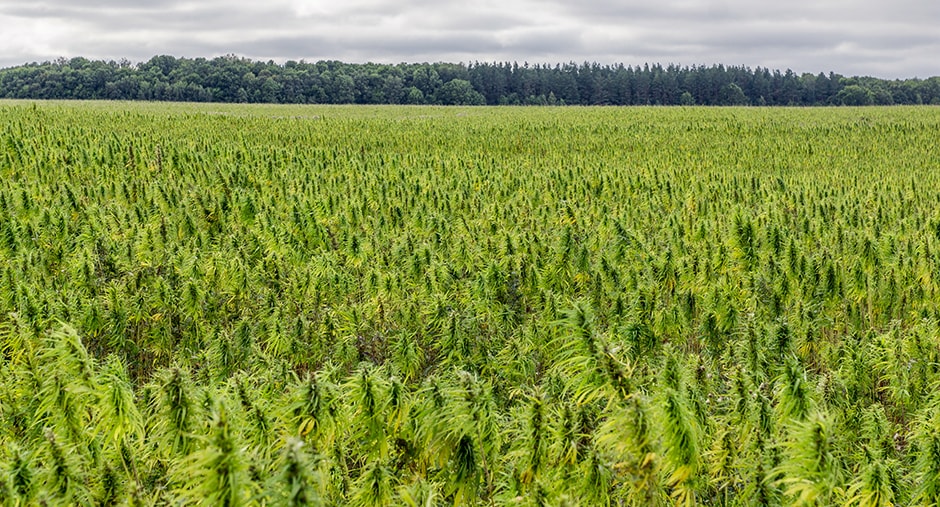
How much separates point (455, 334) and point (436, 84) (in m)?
93.3

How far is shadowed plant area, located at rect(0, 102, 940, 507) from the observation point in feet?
9.78

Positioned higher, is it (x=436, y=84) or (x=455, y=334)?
(x=436, y=84)

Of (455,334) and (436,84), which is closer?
(455,334)

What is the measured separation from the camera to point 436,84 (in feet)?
314

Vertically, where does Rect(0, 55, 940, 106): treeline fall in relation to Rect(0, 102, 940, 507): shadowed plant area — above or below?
above

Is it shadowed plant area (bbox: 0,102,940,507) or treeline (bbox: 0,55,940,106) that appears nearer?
shadowed plant area (bbox: 0,102,940,507)

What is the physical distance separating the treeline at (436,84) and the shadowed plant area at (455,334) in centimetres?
7035

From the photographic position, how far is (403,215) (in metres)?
12.6

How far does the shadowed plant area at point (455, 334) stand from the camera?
9.78 ft

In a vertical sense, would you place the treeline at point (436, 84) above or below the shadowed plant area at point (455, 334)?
above

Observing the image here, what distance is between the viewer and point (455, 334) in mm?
5742

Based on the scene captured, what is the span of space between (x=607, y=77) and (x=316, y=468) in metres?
111

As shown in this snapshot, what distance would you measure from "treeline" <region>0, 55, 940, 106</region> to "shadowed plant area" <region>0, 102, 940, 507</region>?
70.4 m

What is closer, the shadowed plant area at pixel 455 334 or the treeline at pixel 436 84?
the shadowed plant area at pixel 455 334
